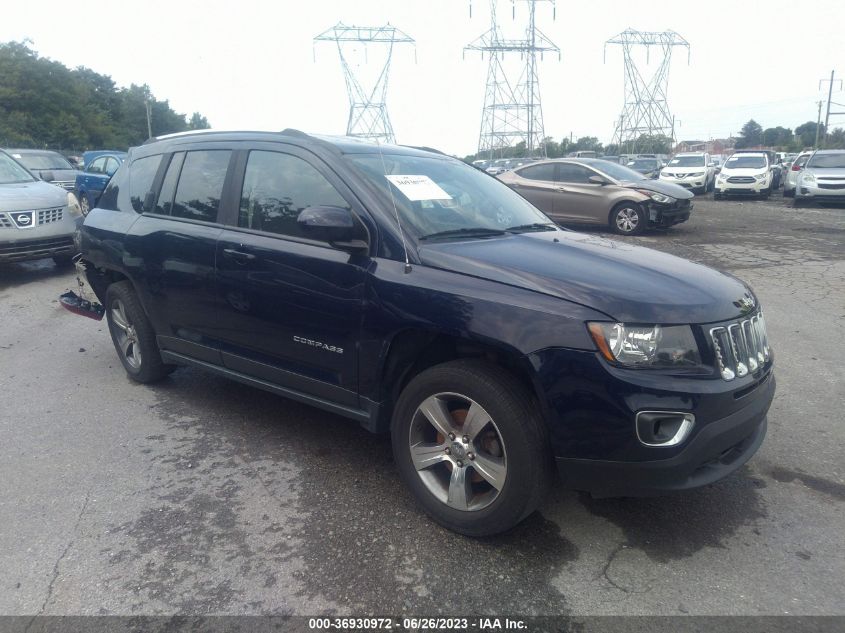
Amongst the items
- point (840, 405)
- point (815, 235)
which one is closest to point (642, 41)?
point (815, 235)

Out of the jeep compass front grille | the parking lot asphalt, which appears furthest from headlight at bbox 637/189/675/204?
the jeep compass front grille

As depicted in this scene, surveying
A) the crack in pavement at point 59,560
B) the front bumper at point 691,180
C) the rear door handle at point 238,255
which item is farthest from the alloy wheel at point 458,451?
the front bumper at point 691,180

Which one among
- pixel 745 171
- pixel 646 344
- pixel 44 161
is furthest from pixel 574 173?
pixel 44 161

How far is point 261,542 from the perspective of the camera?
2967 mm

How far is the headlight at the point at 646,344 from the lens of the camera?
258 cm

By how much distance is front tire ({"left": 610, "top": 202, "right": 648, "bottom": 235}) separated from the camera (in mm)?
12594

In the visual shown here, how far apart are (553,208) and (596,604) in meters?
11.8

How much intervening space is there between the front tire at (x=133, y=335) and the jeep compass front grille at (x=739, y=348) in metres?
3.76

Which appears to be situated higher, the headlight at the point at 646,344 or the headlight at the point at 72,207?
the headlight at the point at 72,207

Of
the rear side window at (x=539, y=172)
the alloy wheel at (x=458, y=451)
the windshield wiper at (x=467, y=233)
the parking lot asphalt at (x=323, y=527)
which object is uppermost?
the rear side window at (x=539, y=172)

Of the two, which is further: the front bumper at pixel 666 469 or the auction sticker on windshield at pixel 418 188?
the auction sticker on windshield at pixel 418 188

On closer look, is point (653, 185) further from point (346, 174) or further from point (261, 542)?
point (261, 542)

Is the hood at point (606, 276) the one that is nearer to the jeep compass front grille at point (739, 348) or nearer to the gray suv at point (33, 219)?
the jeep compass front grille at point (739, 348)

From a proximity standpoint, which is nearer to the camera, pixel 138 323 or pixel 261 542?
pixel 261 542
